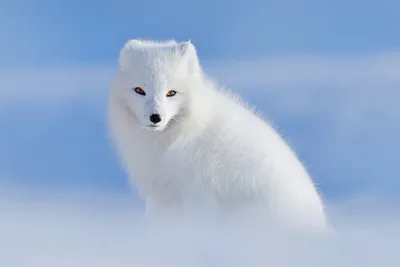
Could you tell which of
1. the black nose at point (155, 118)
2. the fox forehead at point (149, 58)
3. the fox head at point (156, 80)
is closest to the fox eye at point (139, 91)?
the fox head at point (156, 80)

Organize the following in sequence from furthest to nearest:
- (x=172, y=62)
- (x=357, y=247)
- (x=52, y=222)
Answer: (x=172, y=62) < (x=52, y=222) < (x=357, y=247)

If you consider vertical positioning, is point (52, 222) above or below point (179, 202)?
below

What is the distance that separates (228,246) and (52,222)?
150 cm

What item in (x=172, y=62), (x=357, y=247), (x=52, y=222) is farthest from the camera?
(x=172, y=62)

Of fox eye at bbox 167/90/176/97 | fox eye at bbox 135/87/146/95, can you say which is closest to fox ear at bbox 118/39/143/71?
fox eye at bbox 135/87/146/95

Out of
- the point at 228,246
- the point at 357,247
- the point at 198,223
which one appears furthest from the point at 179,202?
the point at 357,247

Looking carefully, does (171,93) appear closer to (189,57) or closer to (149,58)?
(149,58)

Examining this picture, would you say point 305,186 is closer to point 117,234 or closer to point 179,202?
point 179,202

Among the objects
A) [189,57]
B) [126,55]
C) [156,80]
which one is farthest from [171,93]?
[126,55]

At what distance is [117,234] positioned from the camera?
604cm

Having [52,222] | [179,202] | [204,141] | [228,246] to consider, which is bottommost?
[228,246]

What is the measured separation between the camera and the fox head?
22.4 ft

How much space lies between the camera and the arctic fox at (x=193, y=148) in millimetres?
6984

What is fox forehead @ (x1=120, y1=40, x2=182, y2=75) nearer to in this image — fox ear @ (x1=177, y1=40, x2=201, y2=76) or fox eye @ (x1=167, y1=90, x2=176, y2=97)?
fox ear @ (x1=177, y1=40, x2=201, y2=76)
